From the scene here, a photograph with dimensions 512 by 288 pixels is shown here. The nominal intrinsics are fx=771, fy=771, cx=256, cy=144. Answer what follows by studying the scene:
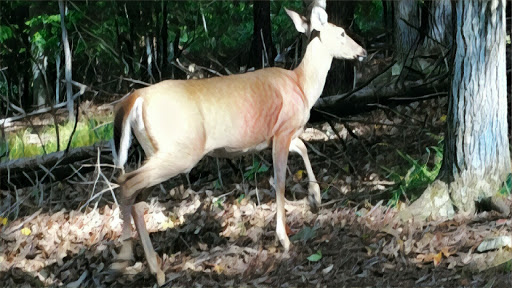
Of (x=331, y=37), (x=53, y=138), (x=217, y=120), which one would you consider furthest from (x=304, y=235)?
(x=53, y=138)

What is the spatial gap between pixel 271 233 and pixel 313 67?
4.36ft

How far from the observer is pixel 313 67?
6.01 m

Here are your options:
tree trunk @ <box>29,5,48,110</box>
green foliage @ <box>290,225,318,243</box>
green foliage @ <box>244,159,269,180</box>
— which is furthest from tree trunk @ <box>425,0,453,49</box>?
tree trunk @ <box>29,5,48,110</box>

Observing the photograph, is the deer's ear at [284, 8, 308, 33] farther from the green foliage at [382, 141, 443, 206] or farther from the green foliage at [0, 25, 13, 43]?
the green foliage at [0, 25, 13, 43]

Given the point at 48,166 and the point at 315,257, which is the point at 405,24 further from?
the point at 315,257

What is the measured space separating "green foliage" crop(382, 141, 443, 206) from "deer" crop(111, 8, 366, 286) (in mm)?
717

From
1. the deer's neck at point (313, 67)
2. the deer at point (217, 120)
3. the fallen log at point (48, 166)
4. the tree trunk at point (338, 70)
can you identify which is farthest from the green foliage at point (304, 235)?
the tree trunk at point (338, 70)

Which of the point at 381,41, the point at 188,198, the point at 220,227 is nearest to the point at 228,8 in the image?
the point at 381,41

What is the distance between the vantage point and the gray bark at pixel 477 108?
6.01 meters

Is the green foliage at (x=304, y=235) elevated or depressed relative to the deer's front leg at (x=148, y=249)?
depressed

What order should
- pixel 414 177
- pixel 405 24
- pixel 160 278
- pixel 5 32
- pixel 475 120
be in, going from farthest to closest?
pixel 5 32 → pixel 405 24 → pixel 414 177 → pixel 475 120 → pixel 160 278

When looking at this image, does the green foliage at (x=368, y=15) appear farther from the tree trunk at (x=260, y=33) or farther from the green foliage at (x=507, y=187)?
the green foliage at (x=507, y=187)

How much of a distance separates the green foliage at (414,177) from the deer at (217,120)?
2.35 feet

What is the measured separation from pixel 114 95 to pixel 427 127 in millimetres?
3135
